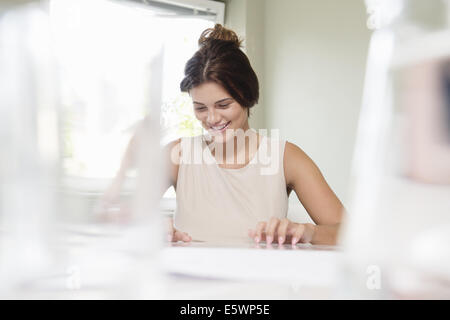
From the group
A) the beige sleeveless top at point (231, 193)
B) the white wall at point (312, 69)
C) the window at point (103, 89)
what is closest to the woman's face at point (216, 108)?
the beige sleeveless top at point (231, 193)

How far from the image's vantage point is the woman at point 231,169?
1.29 m

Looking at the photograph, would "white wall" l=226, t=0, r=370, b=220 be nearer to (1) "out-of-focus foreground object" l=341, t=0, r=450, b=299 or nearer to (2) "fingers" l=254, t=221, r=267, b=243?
(2) "fingers" l=254, t=221, r=267, b=243

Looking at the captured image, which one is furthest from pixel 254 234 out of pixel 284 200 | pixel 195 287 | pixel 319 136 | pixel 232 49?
pixel 319 136

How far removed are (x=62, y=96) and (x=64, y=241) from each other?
0.10 metres

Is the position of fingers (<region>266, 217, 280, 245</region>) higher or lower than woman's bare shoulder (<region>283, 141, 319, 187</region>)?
lower

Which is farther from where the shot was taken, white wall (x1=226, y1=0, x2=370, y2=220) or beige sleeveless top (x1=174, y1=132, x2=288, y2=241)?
white wall (x1=226, y1=0, x2=370, y2=220)

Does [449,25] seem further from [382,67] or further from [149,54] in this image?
[149,54]

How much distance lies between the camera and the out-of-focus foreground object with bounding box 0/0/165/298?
0.30 metres

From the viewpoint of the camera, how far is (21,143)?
0.30m

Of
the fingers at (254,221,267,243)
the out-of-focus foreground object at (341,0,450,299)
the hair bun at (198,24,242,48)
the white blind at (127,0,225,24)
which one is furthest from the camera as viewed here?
the white blind at (127,0,225,24)

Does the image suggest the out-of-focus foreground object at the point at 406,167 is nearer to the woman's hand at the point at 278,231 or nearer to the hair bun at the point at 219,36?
the woman's hand at the point at 278,231

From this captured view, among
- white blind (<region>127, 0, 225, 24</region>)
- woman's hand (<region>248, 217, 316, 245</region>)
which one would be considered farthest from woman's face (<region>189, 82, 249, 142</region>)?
white blind (<region>127, 0, 225, 24</region>)

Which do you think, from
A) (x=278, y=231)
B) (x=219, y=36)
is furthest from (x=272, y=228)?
(x=219, y=36)

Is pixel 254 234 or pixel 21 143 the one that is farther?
pixel 254 234
